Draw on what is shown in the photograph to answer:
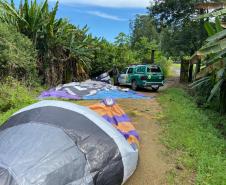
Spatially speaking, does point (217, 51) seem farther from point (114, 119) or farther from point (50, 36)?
point (50, 36)

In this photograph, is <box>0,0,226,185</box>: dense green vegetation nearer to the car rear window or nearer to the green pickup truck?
the green pickup truck

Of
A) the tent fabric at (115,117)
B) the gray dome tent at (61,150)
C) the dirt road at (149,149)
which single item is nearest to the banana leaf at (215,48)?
the dirt road at (149,149)

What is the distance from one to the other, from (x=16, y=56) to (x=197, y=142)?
879 centimetres

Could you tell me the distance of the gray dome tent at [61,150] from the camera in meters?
4.23

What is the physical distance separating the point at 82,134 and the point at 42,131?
0.65m

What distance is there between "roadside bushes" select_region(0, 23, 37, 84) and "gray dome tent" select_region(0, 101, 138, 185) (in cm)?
767

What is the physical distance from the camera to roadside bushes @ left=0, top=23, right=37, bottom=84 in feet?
42.2

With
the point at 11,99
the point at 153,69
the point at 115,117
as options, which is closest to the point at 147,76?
the point at 153,69

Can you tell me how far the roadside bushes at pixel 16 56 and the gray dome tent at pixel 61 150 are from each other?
7.67m

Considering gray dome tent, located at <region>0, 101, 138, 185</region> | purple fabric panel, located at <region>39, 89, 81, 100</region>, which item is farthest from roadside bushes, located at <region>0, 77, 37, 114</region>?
gray dome tent, located at <region>0, 101, 138, 185</region>

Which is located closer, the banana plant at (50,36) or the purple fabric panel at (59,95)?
the purple fabric panel at (59,95)

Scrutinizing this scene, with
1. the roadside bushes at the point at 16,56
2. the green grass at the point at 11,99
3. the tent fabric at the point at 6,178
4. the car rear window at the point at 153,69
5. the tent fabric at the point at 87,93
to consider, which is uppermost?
the roadside bushes at the point at 16,56

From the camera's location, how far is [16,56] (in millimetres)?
13562

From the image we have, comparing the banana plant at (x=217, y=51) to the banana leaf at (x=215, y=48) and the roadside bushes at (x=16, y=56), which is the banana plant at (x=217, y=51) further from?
the roadside bushes at (x=16, y=56)
